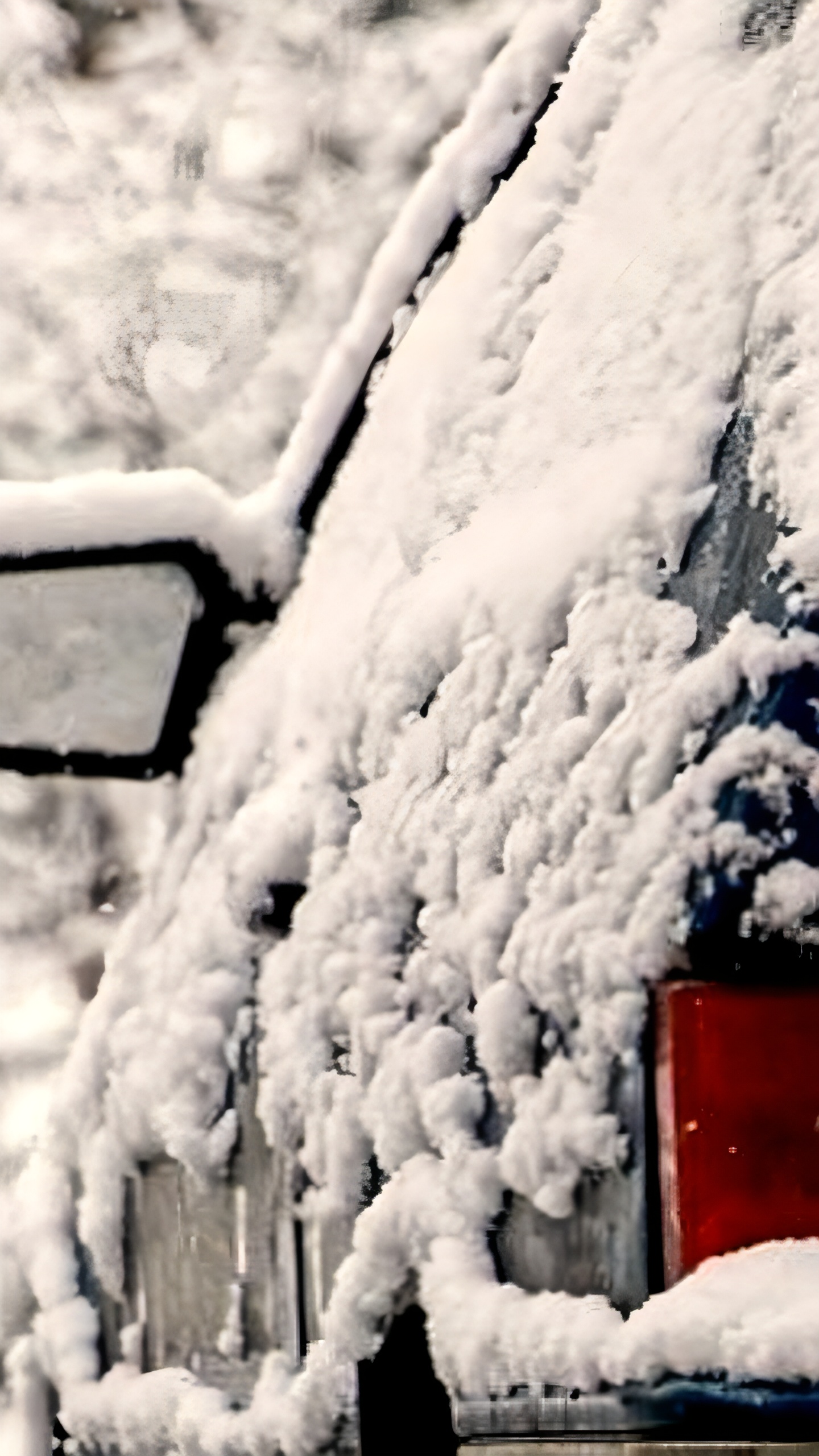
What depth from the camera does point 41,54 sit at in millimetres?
1101

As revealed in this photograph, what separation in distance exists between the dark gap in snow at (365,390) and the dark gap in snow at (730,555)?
305 mm

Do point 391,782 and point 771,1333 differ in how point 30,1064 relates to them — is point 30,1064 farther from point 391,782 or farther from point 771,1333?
point 771,1333

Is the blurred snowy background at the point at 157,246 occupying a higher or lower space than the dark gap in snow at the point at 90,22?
lower

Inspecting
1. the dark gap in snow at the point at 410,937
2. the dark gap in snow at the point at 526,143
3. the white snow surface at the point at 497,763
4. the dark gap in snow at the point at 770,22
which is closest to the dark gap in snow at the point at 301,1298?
the white snow surface at the point at 497,763

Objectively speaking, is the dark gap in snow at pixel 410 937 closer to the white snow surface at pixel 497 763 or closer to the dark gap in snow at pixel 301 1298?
the white snow surface at pixel 497 763

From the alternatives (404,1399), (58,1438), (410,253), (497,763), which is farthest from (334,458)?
(58,1438)

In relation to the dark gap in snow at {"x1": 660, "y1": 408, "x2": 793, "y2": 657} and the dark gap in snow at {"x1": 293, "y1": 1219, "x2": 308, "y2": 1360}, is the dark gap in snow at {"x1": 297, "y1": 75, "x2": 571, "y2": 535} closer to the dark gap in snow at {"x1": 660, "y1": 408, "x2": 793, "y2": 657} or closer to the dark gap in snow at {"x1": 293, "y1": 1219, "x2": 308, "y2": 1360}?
the dark gap in snow at {"x1": 660, "y1": 408, "x2": 793, "y2": 657}

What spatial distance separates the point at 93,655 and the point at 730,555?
53 cm

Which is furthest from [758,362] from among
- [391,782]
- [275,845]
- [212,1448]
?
[212,1448]

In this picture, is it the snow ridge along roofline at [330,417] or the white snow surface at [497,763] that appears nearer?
the white snow surface at [497,763]

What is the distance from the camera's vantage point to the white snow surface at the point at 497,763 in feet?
2.87

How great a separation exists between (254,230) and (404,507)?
304 millimetres

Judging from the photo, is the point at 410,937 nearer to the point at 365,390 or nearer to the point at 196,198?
the point at 365,390

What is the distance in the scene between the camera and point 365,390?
1.04m
